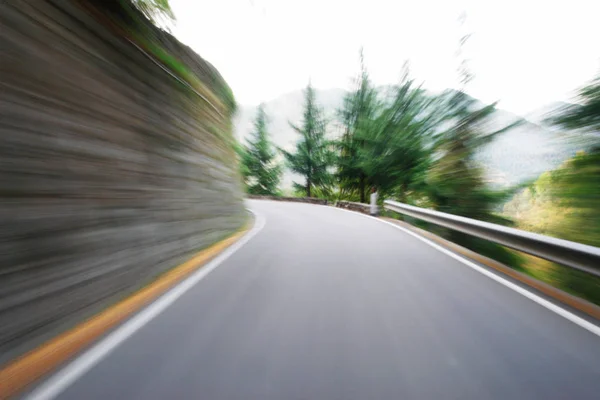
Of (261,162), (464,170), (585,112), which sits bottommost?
(464,170)

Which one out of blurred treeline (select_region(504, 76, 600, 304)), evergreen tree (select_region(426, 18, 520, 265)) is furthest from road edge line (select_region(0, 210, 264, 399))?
evergreen tree (select_region(426, 18, 520, 265))

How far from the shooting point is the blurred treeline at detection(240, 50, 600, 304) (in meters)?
4.68

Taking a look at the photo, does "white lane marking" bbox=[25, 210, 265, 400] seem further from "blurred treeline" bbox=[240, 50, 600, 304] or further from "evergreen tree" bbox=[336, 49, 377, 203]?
"evergreen tree" bbox=[336, 49, 377, 203]

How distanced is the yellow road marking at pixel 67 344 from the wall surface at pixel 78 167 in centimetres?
9

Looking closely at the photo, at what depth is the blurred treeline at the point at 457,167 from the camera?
4.68 m

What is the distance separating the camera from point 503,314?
2.84 m

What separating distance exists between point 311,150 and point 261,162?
8.31 m

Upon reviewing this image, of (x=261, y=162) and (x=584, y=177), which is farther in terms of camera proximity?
(x=261, y=162)

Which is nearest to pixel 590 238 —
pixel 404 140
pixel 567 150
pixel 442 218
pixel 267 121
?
pixel 567 150

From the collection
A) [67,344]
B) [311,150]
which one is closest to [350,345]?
[67,344]

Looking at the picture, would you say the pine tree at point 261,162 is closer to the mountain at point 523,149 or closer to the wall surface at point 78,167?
the mountain at point 523,149

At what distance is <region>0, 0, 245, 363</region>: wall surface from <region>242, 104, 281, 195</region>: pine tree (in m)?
31.8

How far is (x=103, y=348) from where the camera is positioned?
221 cm

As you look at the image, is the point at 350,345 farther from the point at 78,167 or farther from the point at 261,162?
the point at 261,162
